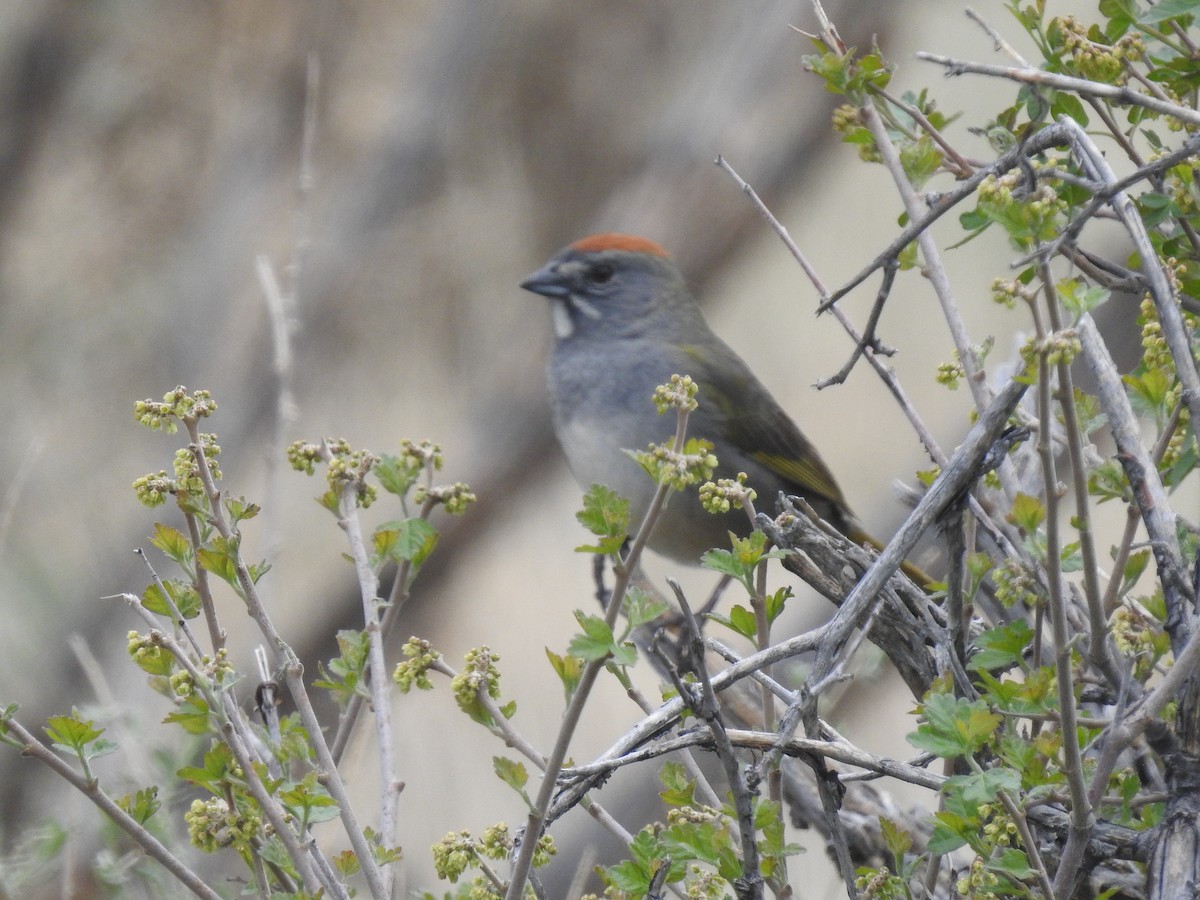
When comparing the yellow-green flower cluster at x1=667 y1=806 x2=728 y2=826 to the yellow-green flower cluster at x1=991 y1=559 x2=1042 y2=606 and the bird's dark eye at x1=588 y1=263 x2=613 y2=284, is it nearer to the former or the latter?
the yellow-green flower cluster at x1=991 y1=559 x2=1042 y2=606

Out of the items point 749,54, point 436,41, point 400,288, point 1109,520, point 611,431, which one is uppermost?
point 436,41

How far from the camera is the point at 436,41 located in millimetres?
5262

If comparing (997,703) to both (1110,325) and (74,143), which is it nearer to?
(1110,325)

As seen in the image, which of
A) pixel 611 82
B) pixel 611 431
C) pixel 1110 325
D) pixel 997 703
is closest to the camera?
Result: pixel 997 703

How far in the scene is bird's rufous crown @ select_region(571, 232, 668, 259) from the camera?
13.0 ft

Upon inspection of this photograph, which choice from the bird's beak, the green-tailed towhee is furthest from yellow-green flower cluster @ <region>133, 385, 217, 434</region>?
the bird's beak

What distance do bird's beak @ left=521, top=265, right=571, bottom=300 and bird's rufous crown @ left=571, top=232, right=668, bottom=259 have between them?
0.39 feet

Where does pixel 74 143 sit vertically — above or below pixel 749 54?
above

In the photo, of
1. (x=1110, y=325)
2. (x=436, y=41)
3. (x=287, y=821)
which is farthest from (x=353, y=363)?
(x=287, y=821)

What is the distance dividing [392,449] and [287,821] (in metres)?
4.65

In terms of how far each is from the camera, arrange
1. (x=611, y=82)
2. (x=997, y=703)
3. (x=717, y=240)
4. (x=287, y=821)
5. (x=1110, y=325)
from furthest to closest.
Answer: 1. (x=611, y=82)
2. (x=717, y=240)
3. (x=1110, y=325)
4. (x=287, y=821)
5. (x=997, y=703)

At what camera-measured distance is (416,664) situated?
50.2 inches

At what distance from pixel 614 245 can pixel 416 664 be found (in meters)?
2.86

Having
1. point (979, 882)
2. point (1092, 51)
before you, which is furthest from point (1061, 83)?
point (979, 882)
